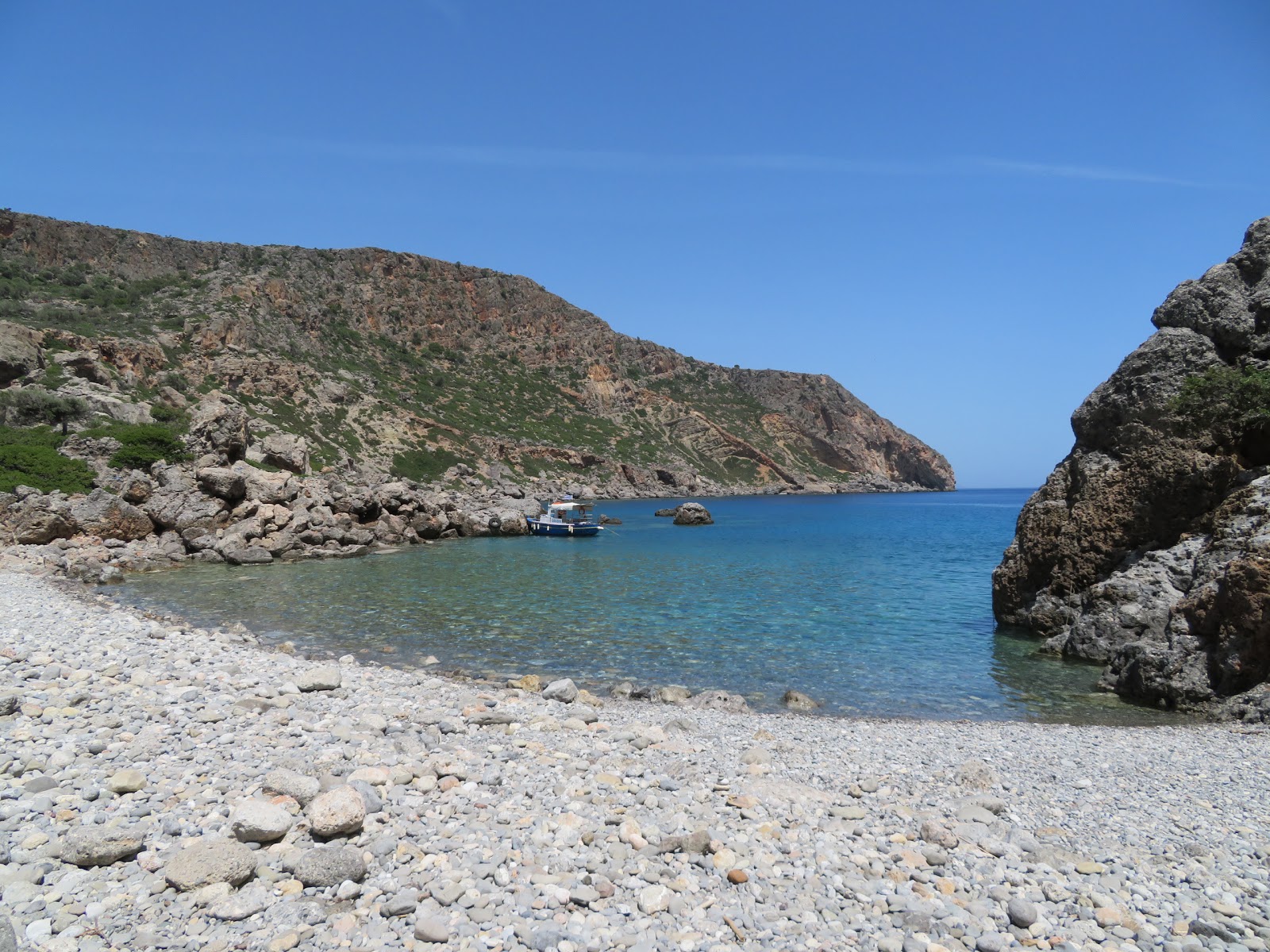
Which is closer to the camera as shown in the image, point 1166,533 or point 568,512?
point 1166,533

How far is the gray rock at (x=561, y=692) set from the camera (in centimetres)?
1136

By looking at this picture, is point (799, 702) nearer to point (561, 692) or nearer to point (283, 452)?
point (561, 692)

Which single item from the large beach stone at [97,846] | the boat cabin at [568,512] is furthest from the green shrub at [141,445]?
the large beach stone at [97,846]

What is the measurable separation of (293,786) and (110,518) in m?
29.8

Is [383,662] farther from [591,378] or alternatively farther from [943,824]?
[591,378]

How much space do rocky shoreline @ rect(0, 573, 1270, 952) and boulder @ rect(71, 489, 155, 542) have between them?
23.5 m

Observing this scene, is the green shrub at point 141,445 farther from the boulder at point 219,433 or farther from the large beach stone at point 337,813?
the large beach stone at point 337,813

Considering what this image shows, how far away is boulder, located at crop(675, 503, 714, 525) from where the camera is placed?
63.9 m

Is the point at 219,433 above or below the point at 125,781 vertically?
above

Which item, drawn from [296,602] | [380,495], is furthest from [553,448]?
[296,602]

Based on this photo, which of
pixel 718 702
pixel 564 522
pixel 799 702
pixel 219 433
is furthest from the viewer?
Result: pixel 564 522

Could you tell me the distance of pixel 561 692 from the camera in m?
11.5

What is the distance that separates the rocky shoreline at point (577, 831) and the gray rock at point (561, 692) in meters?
1.69

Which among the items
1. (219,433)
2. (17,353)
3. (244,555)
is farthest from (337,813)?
(17,353)
